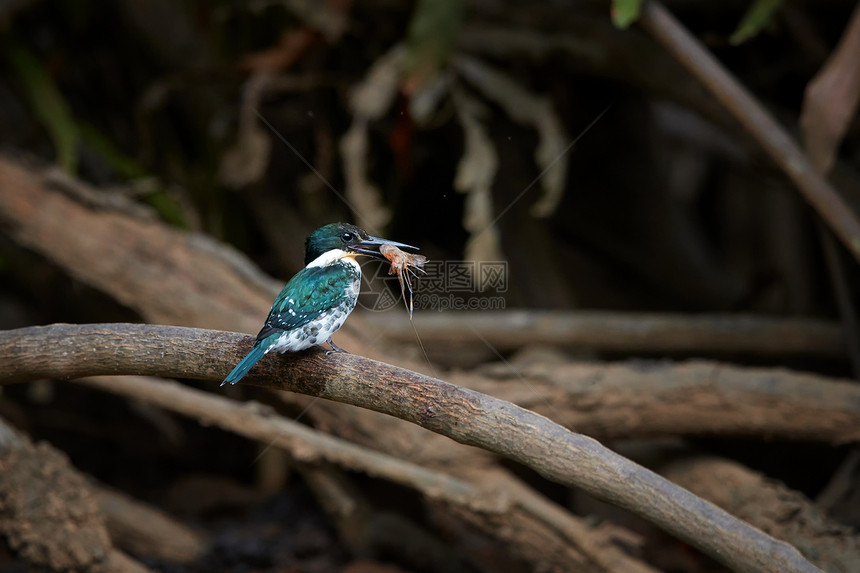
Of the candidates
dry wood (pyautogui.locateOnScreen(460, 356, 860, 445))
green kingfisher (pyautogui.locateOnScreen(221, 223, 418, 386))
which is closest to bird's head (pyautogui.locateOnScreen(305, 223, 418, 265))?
green kingfisher (pyautogui.locateOnScreen(221, 223, 418, 386))

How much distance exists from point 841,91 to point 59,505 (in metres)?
2.31

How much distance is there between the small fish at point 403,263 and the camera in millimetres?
1022

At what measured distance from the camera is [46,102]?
2.80m

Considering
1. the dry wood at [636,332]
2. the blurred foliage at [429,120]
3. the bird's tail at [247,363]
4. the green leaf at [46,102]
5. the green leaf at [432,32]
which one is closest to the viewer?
the bird's tail at [247,363]

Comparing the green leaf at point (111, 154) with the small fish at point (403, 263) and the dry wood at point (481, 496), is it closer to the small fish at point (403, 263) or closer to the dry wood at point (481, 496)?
the dry wood at point (481, 496)

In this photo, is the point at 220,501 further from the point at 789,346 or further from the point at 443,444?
the point at 789,346

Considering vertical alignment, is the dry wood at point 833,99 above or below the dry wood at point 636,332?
above

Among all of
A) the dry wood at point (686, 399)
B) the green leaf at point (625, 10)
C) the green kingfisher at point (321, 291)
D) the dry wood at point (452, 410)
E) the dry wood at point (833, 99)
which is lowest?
the dry wood at point (686, 399)

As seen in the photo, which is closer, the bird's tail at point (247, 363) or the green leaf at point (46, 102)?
the bird's tail at point (247, 363)

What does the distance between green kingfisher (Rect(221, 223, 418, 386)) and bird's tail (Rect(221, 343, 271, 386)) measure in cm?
1

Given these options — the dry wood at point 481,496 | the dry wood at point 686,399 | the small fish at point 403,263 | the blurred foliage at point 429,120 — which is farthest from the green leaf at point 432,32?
the small fish at point 403,263

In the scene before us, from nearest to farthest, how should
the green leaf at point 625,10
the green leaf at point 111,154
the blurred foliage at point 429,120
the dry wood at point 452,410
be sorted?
the dry wood at point 452,410 → the green leaf at point 625,10 → the blurred foliage at point 429,120 → the green leaf at point 111,154

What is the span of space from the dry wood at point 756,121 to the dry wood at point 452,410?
4.03 feet

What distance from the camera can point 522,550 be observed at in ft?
6.40
